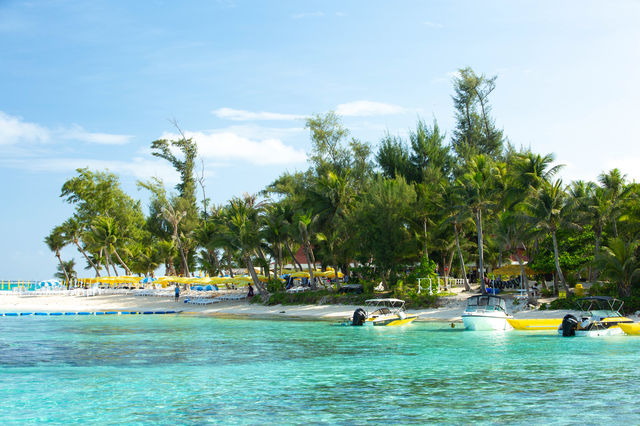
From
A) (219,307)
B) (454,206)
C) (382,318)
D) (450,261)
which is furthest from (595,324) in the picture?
(219,307)

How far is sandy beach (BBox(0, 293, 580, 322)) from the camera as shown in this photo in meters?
36.6

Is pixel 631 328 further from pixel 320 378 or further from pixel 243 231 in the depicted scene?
pixel 243 231

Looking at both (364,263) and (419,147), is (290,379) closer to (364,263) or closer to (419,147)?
(364,263)

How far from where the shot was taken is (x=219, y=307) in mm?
49812

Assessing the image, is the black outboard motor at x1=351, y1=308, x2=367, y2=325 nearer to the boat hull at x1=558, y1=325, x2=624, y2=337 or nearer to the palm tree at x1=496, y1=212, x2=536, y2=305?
the boat hull at x1=558, y1=325, x2=624, y2=337

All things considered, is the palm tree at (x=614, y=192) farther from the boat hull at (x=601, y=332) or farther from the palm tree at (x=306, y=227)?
the palm tree at (x=306, y=227)

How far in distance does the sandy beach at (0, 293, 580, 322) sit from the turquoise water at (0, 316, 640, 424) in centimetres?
764

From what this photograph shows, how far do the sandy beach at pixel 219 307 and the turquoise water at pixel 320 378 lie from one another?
25.1ft

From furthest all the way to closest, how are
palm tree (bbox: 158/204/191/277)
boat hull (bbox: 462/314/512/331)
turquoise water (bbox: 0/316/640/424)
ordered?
1. palm tree (bbox: 158/204/191/277)
2. boat hull (bbox: 462/314/512/331)
3. turquoise water (bbox: 0/316/640/424)

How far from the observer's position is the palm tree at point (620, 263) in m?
29.8

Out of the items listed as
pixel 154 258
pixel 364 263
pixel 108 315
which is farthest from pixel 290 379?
pixel 154 258

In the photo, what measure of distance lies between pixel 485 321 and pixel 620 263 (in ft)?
26.4

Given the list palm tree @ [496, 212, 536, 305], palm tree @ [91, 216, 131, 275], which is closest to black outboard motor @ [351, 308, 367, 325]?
palm tree @ [496, 212, 536, 305]

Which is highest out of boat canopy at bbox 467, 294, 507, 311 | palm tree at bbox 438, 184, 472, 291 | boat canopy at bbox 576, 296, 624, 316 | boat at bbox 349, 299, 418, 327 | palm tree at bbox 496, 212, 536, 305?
palm tree at bbox 438, 184, 472, 291
